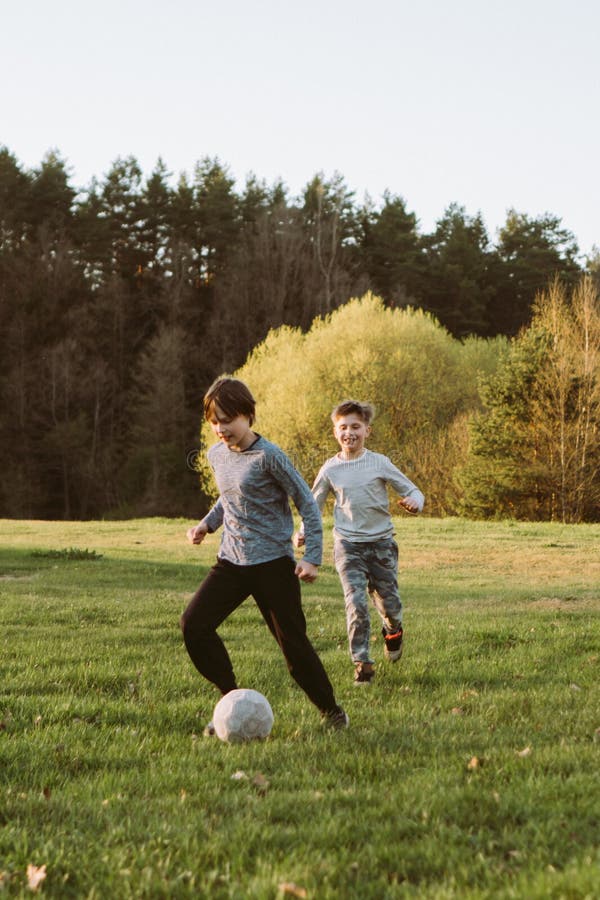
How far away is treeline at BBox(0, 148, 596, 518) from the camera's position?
6066 centimetres

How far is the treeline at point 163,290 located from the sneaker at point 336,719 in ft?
174

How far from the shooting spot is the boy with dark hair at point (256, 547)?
5520 mm

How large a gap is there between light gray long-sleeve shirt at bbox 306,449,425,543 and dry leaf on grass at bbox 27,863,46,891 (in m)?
4.61

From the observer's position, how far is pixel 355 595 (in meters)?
7.60

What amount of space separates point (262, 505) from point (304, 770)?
1.68m

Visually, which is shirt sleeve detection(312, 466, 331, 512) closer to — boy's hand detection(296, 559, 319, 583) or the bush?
boy's hand detection(296, 559, 319, 583)

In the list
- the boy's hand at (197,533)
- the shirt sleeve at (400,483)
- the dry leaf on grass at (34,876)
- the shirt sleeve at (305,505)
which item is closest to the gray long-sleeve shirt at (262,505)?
the shirt sleeve at (305,505)

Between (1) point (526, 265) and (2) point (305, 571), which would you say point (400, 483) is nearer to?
(2) point (305, 571)

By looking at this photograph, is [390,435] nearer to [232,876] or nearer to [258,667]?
[258,667]

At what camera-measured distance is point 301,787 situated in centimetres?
439

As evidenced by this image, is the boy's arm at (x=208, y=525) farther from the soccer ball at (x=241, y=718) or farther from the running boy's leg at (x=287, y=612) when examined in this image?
the soccer ball at (x=241, y=718)

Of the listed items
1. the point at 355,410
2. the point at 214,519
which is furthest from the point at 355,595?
the point at 214,519

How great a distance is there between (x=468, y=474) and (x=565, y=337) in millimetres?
7202

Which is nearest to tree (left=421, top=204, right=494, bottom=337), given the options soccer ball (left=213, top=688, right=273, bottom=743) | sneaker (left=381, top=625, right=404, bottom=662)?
sneaker (left=381, top=625, right=404, bottom=662)
